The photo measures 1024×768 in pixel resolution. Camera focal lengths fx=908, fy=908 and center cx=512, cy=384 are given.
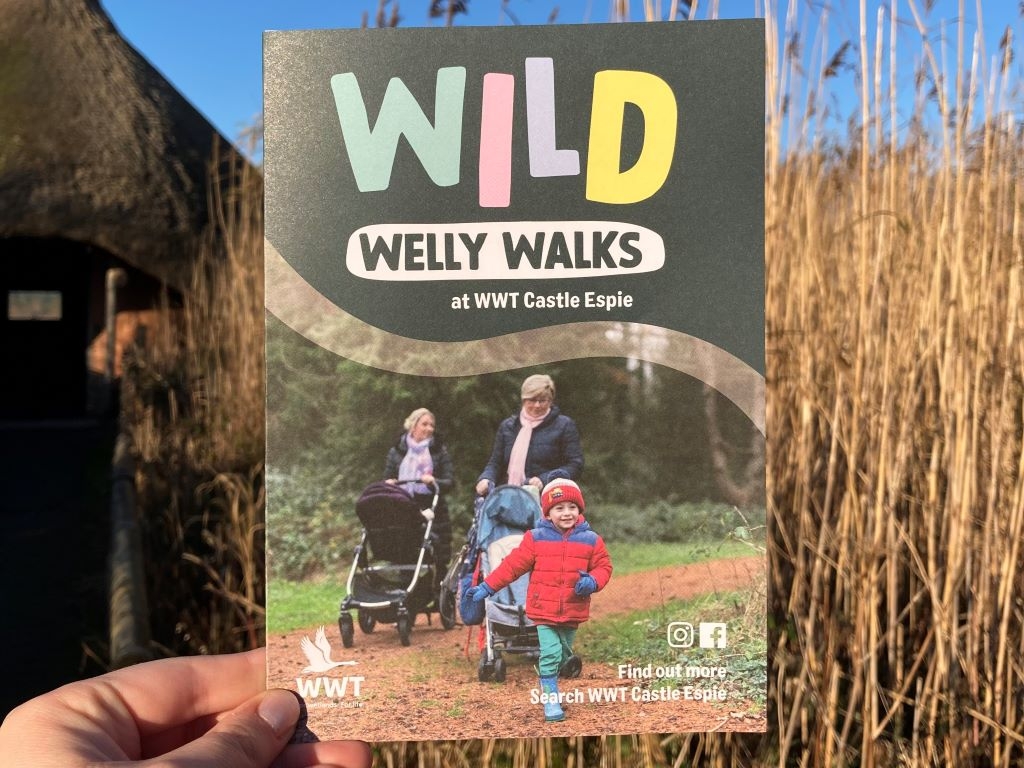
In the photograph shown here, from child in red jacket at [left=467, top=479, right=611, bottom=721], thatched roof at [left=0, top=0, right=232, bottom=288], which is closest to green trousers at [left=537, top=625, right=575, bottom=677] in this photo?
child in red jacket at [left=467, top=479, right=611, bottom=721]

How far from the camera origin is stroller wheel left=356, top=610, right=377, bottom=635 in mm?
915

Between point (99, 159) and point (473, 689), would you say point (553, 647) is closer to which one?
point (473, 689)

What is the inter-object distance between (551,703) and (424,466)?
27 centimetres

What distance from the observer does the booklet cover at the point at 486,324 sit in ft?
2.99

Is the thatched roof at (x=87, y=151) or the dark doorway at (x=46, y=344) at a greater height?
the thatched roof at (x=87, y=151)

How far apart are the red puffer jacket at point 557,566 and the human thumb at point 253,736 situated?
0.24 m

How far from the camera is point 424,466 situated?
92cm

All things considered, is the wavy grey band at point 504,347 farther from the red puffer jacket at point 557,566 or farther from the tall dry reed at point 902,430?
the tall dry reed at point 902,430

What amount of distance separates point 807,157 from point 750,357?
1405 millimetres

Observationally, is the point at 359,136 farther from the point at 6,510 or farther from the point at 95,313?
the point at 95,313

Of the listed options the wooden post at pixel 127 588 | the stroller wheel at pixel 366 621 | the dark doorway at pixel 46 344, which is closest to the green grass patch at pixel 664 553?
the stroller wheel at pixel 366 621

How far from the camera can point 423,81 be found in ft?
2.99

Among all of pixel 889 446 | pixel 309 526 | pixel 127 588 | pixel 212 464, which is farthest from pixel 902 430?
pixel 212 464

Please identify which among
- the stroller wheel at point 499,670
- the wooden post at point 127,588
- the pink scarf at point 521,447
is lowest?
the wooden post at point 127,588
